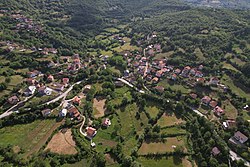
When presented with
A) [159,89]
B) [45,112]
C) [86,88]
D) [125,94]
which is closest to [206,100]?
[159,89]

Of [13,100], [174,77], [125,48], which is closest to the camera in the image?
[13,100]

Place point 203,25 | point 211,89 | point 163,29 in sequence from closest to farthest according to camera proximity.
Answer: point 211,89, point 203,25, point 163,29

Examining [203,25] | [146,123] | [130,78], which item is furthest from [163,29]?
[146,123]

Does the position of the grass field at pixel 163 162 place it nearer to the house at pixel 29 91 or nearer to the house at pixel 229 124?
the house at pixel 229 124

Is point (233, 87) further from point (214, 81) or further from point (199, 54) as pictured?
point (199, 54)

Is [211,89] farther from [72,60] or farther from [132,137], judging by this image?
[72,60]

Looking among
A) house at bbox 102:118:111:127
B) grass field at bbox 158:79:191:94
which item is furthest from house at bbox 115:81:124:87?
house at bbox 102:118:111:127
